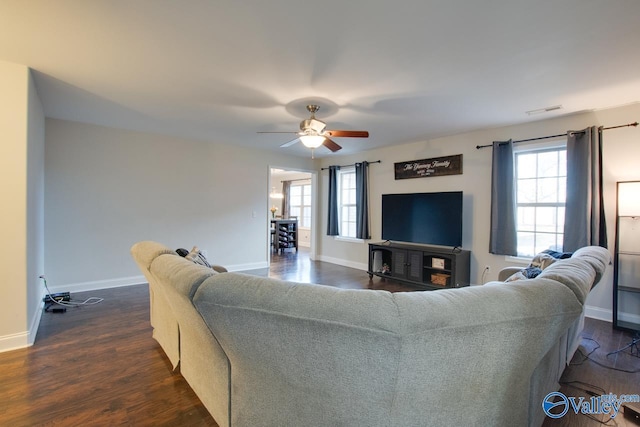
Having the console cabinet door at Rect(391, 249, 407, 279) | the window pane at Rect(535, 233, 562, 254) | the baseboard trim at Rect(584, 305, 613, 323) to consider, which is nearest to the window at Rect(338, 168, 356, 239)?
the console cabinet door at Rect(391, 249, 407, 279)

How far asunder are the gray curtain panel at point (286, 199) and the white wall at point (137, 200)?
14.1 feet

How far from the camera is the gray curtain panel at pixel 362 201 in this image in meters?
5.79

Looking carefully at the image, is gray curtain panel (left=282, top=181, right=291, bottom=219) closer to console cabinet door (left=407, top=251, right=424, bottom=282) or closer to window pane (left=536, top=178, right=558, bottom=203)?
console cabinet door (left=407, top=251, right=424, bottom=282)

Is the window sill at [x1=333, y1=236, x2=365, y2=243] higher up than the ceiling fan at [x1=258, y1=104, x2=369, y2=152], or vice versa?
the ceiling fan at [x1=258, y1=104, x2=369, y2=152]

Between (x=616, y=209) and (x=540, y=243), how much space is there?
918 mm

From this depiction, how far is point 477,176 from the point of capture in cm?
436

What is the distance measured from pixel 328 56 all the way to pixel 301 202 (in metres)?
7.81

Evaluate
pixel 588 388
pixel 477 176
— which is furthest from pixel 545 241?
pixel 588 388

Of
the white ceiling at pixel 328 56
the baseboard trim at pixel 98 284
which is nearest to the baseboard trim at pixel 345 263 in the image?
the white ceiling at pixel 328 56

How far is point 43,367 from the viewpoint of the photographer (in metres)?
2.24

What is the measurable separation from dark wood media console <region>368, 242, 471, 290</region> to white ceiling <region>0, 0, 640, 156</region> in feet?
6.48

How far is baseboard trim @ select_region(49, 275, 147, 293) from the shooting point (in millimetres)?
4023

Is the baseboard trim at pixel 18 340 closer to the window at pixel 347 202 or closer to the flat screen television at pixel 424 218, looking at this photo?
the flat screen television at pixel 424 218

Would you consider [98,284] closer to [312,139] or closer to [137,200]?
[137,200]
